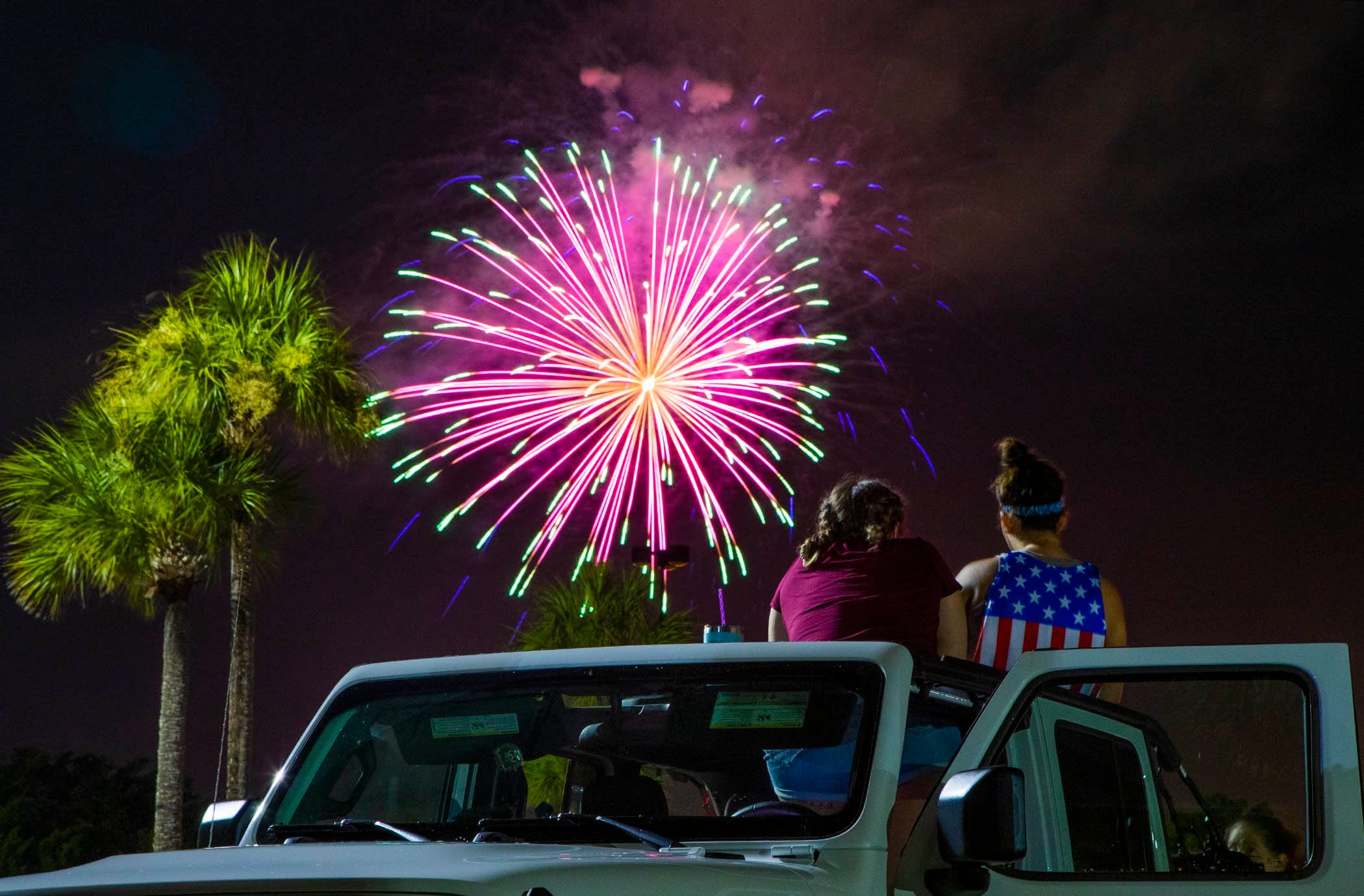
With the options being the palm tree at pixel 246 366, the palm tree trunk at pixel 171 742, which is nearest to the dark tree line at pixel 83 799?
the palm tree trunk at pixel 171 742

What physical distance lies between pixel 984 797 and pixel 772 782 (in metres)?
0.67

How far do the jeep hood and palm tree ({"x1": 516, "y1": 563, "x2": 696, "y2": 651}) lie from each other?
26.1m

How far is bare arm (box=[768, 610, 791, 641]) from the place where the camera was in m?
4.76

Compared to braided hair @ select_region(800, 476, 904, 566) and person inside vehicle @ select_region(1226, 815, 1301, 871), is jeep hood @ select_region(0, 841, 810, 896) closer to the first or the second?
person inside vehicle @ select_region(1226, 815, 1301, 871)

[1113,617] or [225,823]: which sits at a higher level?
[1113,617]

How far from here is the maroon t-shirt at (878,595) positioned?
446cm

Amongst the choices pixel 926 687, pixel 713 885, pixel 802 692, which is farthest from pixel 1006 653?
pixel 713 885

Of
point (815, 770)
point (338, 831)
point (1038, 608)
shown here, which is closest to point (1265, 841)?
point (815, 770)

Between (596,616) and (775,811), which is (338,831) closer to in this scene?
(775,811)

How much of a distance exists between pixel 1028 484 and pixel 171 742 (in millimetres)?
22490

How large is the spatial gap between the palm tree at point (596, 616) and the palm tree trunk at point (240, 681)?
5.79 m

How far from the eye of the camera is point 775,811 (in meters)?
3.29

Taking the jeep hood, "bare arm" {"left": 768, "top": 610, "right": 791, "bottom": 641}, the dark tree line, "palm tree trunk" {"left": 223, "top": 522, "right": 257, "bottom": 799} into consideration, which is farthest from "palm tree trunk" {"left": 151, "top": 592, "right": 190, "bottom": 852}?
the jeep hood

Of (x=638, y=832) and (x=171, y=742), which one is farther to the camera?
(x=171, y=742)
